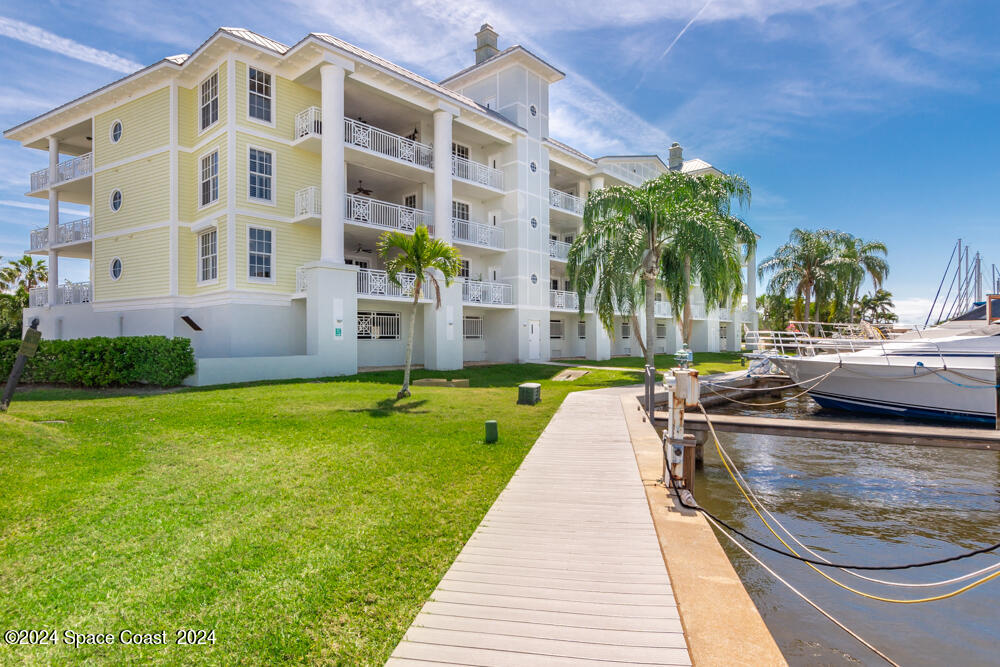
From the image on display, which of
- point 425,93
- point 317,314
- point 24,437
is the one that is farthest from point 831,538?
point 425,93

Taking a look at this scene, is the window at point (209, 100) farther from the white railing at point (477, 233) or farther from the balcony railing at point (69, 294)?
the white railing at point (477, 233)

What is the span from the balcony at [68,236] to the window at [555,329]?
23675mm

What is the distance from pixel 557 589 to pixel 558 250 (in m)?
26.6

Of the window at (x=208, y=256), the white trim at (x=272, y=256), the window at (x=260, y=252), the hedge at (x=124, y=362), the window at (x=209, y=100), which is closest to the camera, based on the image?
the hedge at (x=124, y=362)

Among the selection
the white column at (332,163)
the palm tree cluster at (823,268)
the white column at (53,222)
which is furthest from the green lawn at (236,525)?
the palm tree cluster at (823,268)

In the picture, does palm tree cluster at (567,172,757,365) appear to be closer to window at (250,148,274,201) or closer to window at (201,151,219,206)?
window at (250,148,274,201)

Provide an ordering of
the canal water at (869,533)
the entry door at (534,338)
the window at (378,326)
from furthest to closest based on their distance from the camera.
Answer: the entry door at (534,338) → the window at (378,326) → the canal water at (869,533)

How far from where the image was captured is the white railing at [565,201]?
29.4 meters

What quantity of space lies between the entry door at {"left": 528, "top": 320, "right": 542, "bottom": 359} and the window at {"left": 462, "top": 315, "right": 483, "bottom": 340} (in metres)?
2.69

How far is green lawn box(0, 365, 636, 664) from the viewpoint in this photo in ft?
11.6

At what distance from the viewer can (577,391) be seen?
55.8 ft

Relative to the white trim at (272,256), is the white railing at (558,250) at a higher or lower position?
higher

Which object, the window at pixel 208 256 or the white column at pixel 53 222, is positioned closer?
the window at pixel 208 256

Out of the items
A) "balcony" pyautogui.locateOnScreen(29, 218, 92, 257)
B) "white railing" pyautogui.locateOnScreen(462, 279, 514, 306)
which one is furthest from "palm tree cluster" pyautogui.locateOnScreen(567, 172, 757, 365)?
"balcony" pyautogui.locateOnScreen(29, 218, 92, 257)
